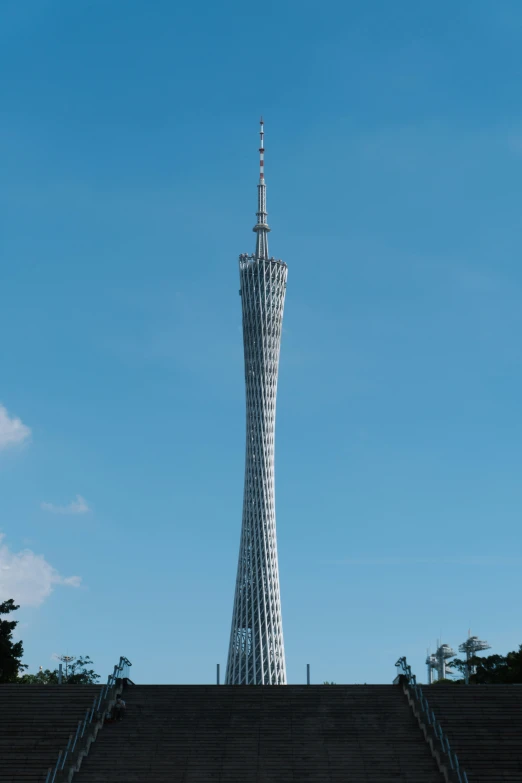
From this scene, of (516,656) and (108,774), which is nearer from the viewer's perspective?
(108,774)

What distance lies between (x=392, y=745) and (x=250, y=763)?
384 centimetres

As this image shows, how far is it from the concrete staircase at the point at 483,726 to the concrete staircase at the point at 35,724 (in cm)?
1002

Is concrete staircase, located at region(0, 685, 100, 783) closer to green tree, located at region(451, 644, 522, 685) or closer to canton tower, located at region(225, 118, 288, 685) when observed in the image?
green tree, located at region(451, 644, 522, 685)

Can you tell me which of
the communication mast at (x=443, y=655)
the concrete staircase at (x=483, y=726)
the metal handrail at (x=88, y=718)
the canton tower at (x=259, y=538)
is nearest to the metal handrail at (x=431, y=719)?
the concrete staircase at (x=483, y=726)

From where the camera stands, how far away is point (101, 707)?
3469 centimetres

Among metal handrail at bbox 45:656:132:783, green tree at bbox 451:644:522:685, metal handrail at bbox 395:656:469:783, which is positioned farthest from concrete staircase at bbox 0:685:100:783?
green tree at bbox 451:644:522:685

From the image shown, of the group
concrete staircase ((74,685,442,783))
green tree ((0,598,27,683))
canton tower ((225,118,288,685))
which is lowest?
concrete staircase ((74,685,442,783))

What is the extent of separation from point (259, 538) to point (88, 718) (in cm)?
5162

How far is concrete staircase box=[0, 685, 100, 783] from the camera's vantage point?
3059 centimetres

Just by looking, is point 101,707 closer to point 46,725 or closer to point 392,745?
point 46,725

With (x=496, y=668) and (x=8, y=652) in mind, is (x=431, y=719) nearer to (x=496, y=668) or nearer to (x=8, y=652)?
(x=8, y=652)

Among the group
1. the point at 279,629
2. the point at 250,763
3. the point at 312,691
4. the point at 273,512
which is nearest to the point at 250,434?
the point at 273,512

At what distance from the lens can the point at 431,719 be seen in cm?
3291

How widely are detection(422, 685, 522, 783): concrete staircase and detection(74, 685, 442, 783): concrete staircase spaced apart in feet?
2.90
